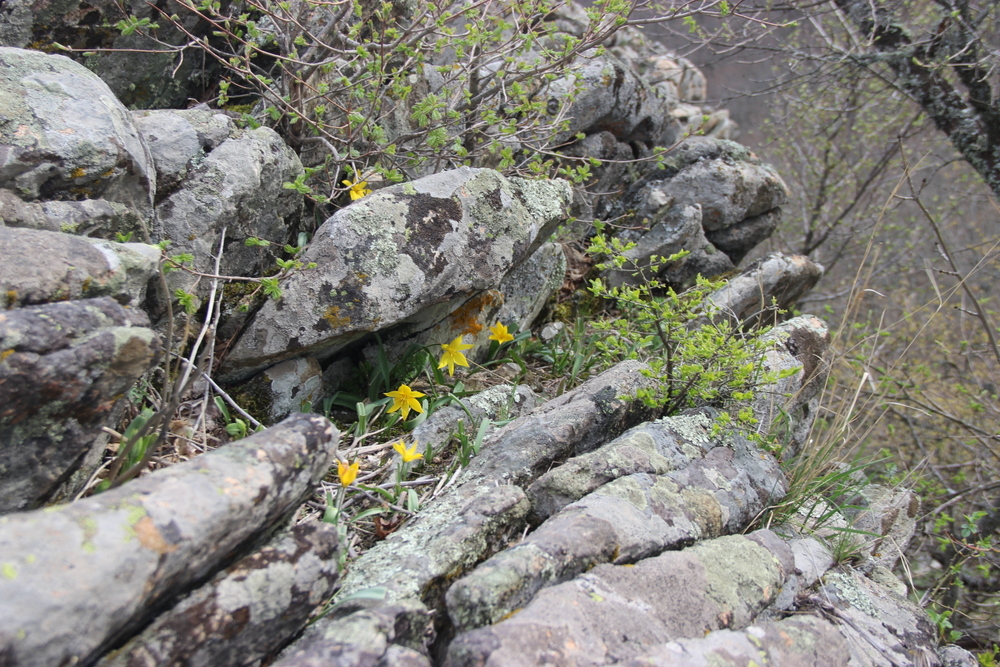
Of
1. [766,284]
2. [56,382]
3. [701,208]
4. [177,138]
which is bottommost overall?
[766,284]

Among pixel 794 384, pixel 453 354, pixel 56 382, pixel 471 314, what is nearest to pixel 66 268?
pixel 56 382

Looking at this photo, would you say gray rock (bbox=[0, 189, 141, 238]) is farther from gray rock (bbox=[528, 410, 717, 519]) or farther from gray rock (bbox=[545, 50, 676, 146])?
gray rock (bbox=[545, 50, 676, 146])

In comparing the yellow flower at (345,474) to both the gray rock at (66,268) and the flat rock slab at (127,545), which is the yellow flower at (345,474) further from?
the gray rock at (66,268)

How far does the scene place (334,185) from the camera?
317 centimetres

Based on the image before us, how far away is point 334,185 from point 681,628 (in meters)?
2.47

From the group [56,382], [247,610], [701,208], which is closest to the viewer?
[247,610]

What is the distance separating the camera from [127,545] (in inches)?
51.2

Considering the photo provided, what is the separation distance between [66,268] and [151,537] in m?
0.95

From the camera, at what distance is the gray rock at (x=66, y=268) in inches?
68.9

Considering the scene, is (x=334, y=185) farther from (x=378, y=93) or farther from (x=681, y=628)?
(x=681, y=628)

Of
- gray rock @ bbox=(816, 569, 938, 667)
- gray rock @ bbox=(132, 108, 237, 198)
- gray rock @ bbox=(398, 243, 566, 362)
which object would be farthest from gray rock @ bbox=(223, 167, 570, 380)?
gray rock @ bbox=(816, 569, 938, 667)

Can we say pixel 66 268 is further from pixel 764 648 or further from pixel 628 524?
pixel 764 648

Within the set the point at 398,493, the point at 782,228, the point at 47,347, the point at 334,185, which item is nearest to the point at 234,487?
the point at 47,347

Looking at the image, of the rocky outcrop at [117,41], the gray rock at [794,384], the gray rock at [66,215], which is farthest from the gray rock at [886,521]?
the rocky outcrop at [117,41]
